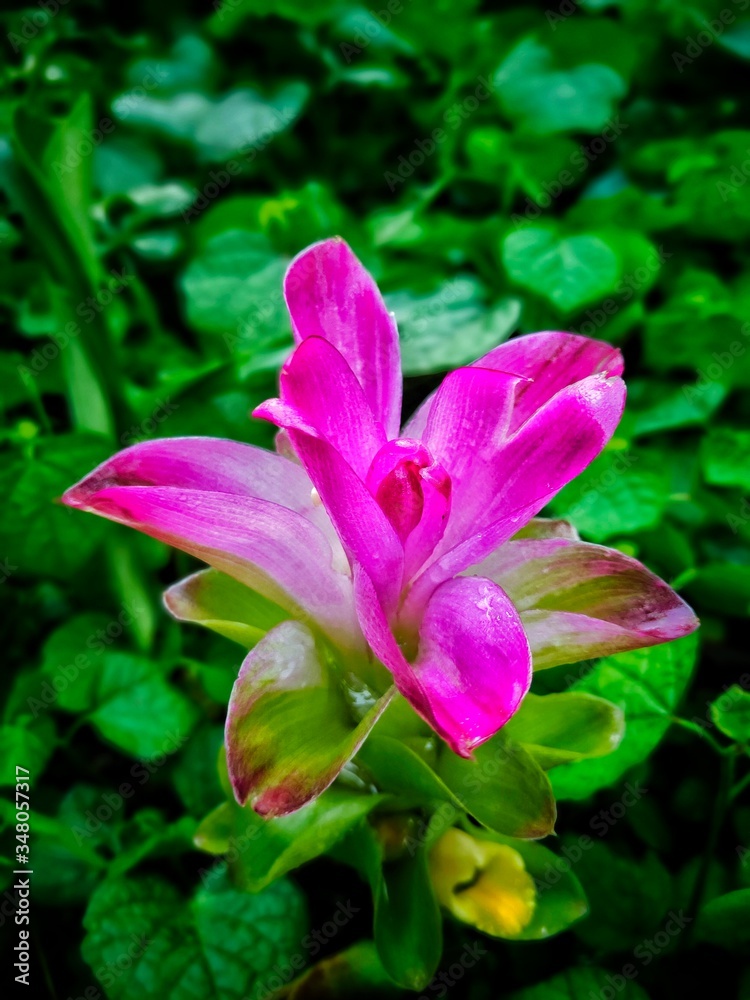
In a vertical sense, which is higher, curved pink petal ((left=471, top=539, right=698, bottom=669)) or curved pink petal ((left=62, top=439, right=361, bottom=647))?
curved pink petal ((left=62, top=439, right=361, bottom=647))

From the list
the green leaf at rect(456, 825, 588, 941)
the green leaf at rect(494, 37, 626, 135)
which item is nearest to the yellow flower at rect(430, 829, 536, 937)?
the green leaf at rect(456, 825, 588, 941)

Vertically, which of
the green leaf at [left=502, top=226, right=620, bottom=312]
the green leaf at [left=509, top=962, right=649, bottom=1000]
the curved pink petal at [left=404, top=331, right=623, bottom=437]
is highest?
the curved pink petal at [left=404, top=331, right=623, bottom=437]

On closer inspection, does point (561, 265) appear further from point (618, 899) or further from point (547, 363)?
point (618, 899)

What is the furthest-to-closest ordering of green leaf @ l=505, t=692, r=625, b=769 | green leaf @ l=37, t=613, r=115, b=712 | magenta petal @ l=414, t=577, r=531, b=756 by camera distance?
1. green leaf @ l=37, t=613, r=115, b=712
2. green leaf @ l=505, t=692, r=625, b=769
3. magenta petal @ l=414, t=577, r=531, b=756

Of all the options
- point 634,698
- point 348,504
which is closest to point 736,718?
point 634,698

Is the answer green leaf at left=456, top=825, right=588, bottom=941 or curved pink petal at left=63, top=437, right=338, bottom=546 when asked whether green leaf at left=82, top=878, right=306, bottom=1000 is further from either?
curved pink petal at left=63, top=437, right=338, bottom=546

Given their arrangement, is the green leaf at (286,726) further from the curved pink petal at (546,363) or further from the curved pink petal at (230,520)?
the curved pink petal at (546,363)

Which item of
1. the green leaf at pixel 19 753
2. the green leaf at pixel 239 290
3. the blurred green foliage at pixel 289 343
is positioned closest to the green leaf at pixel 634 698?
the blurred green foliage at pixel 289 343
